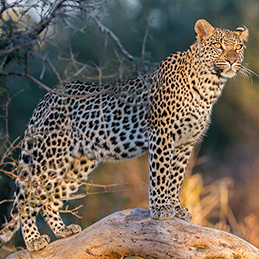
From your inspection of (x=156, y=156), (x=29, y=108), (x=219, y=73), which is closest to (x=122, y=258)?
(x=156, y=156)

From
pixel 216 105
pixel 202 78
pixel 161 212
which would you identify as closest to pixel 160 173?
pixel 161 212

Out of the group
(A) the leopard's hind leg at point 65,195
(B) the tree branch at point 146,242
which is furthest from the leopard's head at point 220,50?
(A) the leopard's hind leg at point 65,195

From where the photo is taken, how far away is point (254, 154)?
2128cm

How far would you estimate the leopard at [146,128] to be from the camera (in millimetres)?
6359

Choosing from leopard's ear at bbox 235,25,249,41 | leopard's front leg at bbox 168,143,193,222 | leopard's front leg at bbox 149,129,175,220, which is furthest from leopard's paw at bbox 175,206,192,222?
leopard's ear at bbox 235,25,249,41

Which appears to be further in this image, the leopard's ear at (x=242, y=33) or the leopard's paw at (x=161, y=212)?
the leopard's ear at (x=242, y=33)

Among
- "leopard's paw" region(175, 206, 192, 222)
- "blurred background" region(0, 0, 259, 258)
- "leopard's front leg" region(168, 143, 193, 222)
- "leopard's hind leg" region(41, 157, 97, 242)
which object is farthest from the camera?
"blurred background" region(0, 0, 259, 258)

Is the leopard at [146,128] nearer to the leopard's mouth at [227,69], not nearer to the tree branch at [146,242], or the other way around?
the leopard's mouth at [227,69]

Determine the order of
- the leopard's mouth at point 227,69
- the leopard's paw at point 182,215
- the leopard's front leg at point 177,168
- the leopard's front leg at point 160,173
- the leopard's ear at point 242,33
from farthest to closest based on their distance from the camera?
the leopard's front leg at point 177,168, the leopard's paw at point 182,215, the leopard's ear at point 242,33, the leopard's front leg at point 160,173, the leopard's mouth at point 227,69

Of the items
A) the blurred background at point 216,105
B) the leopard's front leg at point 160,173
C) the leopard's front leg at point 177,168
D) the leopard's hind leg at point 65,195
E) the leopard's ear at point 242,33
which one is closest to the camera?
the leopard's front leg at point 160,173

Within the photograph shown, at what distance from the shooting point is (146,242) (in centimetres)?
604

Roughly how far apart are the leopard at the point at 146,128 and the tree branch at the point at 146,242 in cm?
22

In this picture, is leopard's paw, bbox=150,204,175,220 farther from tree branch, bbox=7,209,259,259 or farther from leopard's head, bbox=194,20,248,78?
leopard's head, bbox=194,20,248,78

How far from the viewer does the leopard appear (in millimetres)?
6359
